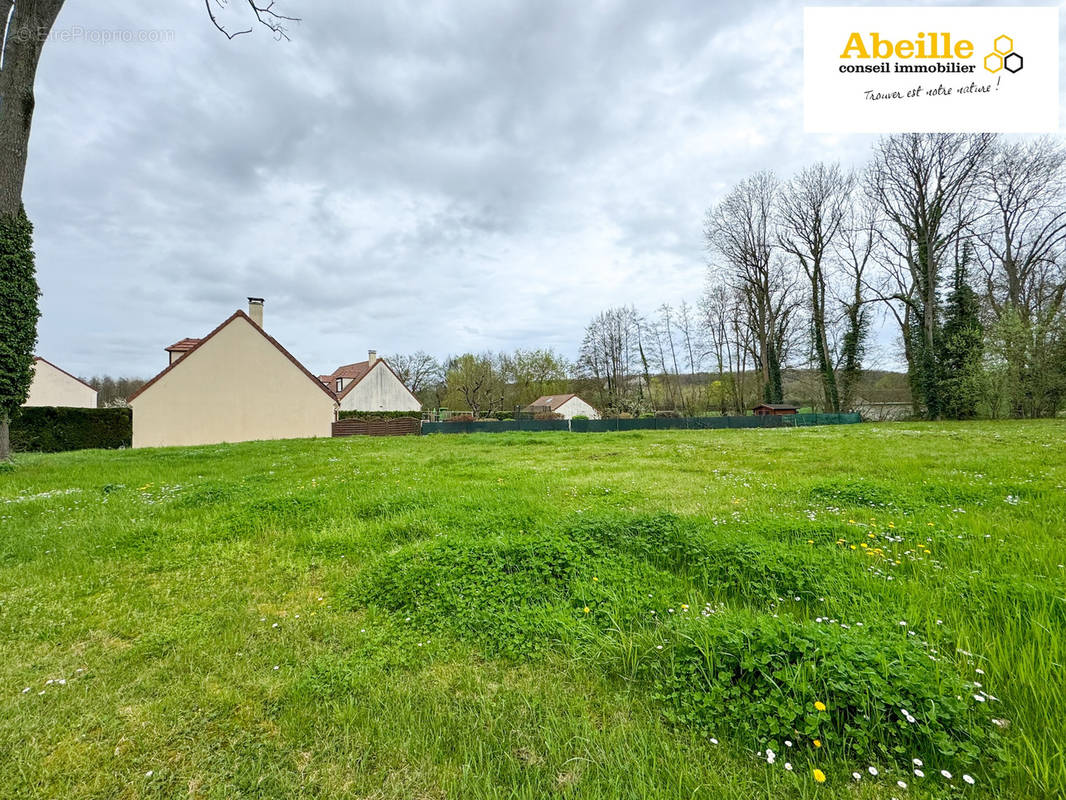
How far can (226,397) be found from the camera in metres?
20.1

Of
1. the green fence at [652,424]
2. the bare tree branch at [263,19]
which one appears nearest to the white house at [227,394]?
the green fence at [652,424]

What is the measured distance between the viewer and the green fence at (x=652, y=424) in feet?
89.9

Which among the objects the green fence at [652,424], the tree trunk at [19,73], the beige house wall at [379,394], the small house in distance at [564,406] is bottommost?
the green fence at [652,424]

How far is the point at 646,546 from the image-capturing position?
3.54 metres

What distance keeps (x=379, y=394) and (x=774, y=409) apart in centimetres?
3126

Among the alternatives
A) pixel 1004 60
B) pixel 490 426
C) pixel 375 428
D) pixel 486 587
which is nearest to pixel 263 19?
pixel 486 587

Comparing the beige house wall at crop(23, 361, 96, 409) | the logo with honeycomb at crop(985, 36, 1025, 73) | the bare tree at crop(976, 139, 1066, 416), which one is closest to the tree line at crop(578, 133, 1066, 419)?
the bare tree at crop(976, 139, 1066, 416)

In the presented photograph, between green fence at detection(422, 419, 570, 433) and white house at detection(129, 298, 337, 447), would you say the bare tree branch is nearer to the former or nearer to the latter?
white house at detection(129, 298, 337, 447)

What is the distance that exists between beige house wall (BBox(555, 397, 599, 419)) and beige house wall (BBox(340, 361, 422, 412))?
61.8 feet

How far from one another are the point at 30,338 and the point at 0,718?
12993 mm

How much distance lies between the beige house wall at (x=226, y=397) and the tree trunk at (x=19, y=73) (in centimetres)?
1151

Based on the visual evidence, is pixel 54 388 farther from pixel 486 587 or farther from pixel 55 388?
pixel 486 587

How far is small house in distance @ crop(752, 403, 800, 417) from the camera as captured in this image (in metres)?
29.8

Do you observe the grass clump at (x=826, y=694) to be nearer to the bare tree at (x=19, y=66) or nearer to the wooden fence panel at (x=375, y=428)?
the bare tree at (x=19, y=66)
